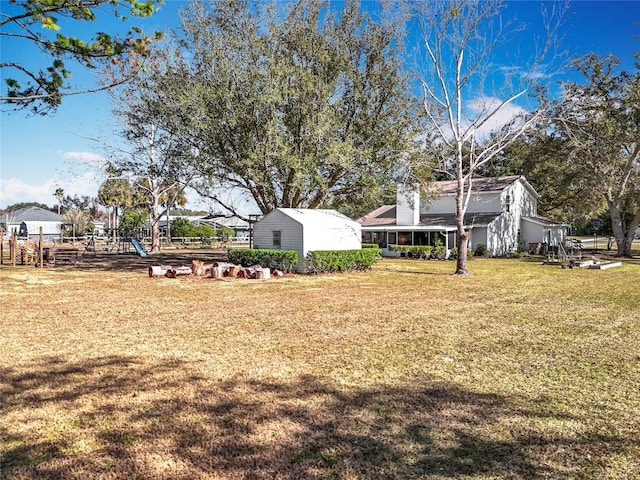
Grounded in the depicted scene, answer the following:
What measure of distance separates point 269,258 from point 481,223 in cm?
1716

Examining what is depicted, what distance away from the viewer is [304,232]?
59.7 ft

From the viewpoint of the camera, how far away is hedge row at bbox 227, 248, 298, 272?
707 inches

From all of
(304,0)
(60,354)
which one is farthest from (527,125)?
(60,354)

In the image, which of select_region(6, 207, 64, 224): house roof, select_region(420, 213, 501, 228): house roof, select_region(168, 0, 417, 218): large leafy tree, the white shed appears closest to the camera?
select_region(168, 0, 417, 218): large leafy tree

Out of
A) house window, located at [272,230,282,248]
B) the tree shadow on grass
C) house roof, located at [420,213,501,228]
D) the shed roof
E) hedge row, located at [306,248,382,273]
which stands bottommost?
the tree shadow on grass

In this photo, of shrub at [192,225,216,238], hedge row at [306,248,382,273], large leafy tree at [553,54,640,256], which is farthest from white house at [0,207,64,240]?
large leafy tree at [553,54,640,256]

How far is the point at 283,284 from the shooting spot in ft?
48.2

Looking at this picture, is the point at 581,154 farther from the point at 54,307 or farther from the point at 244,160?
the point at 54,307

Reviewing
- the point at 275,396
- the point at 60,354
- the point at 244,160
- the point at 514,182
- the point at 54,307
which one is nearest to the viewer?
the point at 275,396

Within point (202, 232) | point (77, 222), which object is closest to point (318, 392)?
point (202, 232)

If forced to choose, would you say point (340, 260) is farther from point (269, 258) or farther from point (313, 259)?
point (269, 258)

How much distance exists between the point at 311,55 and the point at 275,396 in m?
16.9

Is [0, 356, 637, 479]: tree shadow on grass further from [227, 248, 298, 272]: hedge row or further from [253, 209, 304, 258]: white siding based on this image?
[253, 209, 304, 258]: white siding

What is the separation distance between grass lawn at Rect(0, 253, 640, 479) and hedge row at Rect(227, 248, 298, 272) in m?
8.02
